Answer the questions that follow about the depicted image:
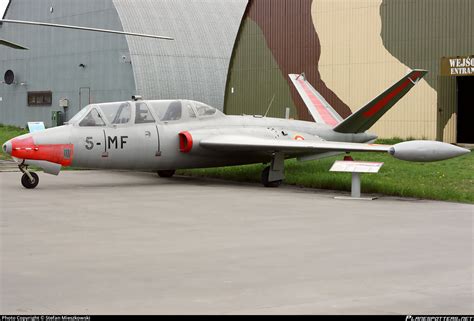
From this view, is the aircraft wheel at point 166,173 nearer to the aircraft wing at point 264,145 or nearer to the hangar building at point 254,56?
the aircraft wing at point 264,145

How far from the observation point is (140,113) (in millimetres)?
18609

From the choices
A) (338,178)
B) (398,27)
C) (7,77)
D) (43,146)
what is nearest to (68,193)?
(43,146)

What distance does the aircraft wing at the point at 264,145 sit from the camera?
17.0 metres

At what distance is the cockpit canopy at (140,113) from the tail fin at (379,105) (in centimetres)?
335

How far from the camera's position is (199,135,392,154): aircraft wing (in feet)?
55.8

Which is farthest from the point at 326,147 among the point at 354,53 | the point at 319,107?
the point at 354,53

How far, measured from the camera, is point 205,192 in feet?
55.2

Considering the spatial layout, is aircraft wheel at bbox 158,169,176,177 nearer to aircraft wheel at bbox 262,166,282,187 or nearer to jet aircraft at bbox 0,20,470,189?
jet aircraft at bbox 0,20,470,189

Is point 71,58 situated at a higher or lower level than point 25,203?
higher

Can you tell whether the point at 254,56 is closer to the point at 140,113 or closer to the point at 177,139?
the point at 177,139

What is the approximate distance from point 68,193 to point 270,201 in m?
4.22

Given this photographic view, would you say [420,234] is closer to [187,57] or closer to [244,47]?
[244,47]

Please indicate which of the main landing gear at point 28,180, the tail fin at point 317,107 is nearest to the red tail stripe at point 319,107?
the tail fin at point 317,107

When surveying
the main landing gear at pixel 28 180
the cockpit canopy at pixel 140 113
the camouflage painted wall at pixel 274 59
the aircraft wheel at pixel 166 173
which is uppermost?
the camouflage painted wall at pixel 274 59
